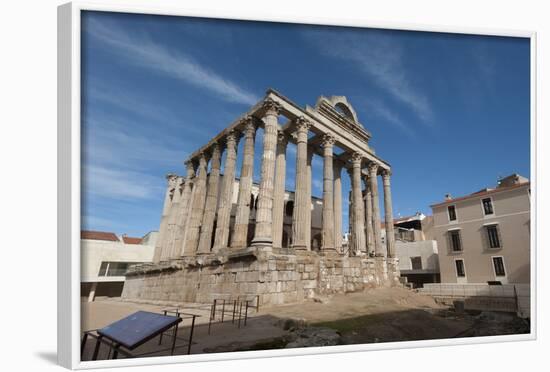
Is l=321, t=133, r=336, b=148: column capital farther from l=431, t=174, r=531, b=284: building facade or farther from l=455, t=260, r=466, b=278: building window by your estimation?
l=455, t=260, r=466, b=278: building window

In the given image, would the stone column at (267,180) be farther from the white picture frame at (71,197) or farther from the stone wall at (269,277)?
the white picture frame at (71,197)

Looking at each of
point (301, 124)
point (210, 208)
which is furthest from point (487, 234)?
point (210, 208)

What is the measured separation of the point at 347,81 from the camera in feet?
30.1

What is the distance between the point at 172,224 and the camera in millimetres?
20125

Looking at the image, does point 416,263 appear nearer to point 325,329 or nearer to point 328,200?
point 328,200

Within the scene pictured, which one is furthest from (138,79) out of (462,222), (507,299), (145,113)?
→ (462,222)

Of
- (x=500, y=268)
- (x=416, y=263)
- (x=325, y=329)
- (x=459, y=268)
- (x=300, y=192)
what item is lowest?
(x=325, y=329)

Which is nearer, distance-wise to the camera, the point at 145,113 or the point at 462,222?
the point at 145,113

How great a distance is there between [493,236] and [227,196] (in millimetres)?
11770

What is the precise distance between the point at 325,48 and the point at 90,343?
314 inches

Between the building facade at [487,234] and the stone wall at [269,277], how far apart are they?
3298 millimetres

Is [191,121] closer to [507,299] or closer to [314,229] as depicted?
[507,299]

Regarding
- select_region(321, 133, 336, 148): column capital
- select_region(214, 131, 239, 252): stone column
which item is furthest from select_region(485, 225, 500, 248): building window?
select_region(214, 131, 239, 252): stone column

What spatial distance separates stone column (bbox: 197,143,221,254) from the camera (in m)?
15.3
